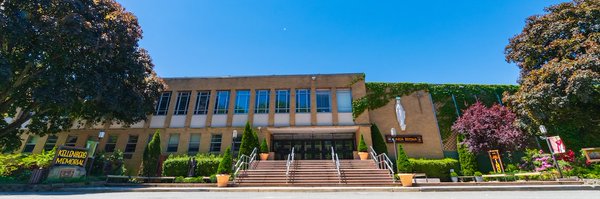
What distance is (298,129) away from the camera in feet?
61.6

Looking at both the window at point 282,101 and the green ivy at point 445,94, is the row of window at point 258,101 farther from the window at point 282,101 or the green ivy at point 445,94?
the green ivy at point 445,94

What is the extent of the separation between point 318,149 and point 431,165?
7.32m

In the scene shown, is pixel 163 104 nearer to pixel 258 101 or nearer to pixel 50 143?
pixel 258 101

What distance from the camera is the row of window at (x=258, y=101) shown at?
19.6 meters

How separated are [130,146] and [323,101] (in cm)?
1387

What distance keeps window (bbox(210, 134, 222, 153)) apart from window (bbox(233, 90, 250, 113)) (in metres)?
2.25

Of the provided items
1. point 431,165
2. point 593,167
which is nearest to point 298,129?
point 431,165

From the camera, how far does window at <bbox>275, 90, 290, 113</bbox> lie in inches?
770

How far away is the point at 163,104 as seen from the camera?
66.1ft

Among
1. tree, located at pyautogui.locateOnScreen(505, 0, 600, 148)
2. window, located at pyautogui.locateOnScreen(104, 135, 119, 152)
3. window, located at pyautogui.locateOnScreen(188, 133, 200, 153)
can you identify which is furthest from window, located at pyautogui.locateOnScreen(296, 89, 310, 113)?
window, located at pyautogui.locateOnScreen(104, 135, 119, 152)

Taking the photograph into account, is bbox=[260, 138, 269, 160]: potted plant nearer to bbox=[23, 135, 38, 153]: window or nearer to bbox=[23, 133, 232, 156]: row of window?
bbox=[23, 133, 232, 156]: row of window

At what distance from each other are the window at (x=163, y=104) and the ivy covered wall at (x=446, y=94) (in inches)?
587

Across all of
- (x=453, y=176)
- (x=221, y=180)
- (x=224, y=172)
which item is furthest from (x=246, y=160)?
(x=453, y=176)

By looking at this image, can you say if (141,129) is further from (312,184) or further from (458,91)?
(458,91)
